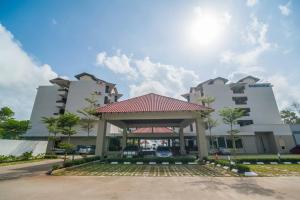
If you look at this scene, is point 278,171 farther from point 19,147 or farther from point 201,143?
point 19,147

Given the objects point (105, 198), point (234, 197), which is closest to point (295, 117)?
point (234, 197)

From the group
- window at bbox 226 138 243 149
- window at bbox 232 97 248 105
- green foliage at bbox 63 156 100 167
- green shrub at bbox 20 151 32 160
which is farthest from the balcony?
window at bbox 232 97 248 105

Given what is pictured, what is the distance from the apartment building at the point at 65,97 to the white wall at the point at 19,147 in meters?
16.5

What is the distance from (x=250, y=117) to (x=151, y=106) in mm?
29098

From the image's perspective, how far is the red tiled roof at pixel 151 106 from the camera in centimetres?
1702

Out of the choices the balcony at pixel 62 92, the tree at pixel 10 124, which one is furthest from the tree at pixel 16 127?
the balcony at pixel 62 92

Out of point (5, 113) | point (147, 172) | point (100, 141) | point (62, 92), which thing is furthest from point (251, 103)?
point (5, 113)

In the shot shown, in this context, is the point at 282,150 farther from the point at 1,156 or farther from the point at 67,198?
the point at 1,156

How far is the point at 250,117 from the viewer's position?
36.1 m

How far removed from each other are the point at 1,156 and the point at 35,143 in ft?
18.7

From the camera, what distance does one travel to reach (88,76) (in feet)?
145

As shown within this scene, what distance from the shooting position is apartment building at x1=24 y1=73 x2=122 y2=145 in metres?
40.4

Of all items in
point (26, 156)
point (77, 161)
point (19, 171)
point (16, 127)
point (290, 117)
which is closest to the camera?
point (19, 171)

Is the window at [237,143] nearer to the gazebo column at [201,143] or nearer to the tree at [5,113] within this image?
the gazebo column at [201,143]
